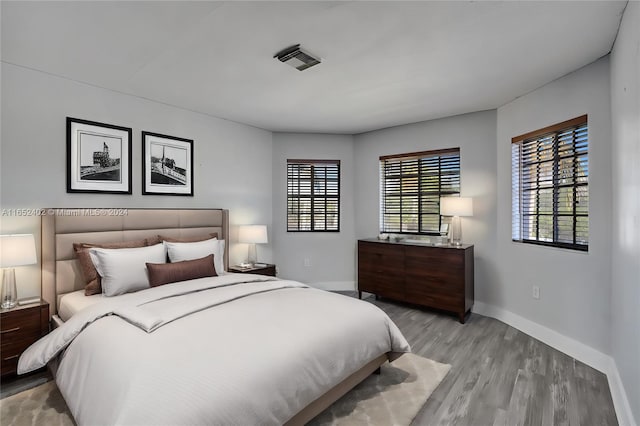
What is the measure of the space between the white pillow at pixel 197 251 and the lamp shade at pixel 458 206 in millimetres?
2751

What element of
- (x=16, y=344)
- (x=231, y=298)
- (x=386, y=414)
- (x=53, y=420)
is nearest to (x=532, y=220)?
(x=386, y=414)

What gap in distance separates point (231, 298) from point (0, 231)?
1977 millimetres

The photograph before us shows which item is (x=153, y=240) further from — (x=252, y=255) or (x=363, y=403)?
(x=363, y=403)

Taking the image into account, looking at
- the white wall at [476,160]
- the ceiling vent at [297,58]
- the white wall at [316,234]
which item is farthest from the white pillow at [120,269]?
the white wall at [476,160]

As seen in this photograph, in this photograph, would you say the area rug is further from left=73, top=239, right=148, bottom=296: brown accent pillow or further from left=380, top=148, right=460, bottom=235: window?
left=380, top=148, right=460, bottom=235: window

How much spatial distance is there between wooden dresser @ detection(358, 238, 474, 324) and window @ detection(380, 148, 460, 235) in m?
0.55

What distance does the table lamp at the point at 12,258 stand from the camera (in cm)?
236

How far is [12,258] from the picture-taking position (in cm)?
238

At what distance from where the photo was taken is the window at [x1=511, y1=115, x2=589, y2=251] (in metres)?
2.82

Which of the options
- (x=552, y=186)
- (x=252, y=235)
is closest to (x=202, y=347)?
(x=252, y=235)

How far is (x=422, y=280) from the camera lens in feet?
13.0

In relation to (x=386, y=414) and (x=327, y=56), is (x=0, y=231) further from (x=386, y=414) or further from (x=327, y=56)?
(x=386, y=414)

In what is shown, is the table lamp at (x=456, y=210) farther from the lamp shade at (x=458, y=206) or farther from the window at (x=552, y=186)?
the window at (x=552, y=186)

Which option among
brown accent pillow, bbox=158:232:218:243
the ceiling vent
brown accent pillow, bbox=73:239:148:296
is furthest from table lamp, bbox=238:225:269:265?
the ceiling vent
